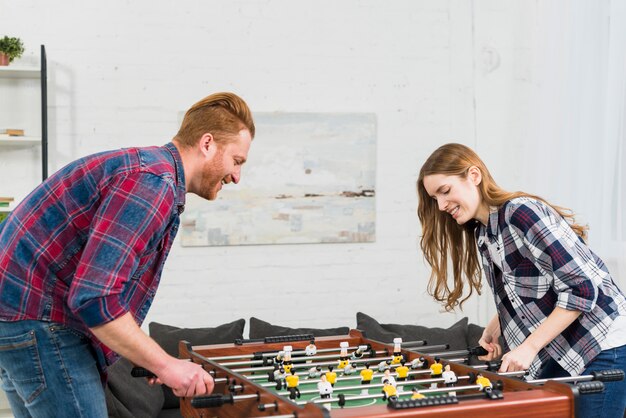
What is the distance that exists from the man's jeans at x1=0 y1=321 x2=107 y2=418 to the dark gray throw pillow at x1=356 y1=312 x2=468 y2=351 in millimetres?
2393

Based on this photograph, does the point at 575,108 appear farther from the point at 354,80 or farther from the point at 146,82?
the point at 146,82

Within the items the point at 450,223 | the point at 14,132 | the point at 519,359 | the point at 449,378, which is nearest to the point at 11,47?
the point at 14,132

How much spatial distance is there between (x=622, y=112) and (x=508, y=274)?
5.75 ft

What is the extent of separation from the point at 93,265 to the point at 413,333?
2776 millimetres

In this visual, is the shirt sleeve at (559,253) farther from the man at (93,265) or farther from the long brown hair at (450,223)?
the man at (93,265)

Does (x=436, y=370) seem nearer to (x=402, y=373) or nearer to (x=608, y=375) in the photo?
(x=402, y=373)

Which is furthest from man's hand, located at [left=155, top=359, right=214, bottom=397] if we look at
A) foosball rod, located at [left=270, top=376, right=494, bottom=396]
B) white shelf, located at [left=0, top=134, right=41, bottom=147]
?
white shelf, located at [left=0, top=134, right=41, bottom=147]

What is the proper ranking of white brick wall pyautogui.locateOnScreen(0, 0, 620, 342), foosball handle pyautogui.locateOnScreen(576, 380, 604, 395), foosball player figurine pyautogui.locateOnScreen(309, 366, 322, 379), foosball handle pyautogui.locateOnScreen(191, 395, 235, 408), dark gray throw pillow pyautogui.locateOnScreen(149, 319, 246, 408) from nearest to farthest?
1. foosball handle pyautogui.locateOnScreen(191, 395, 235, 408)
2. foosball handle pyautogui.locateOnScreen(576, 380, 604, 395)
3. foosball player figurine pyautogui.locateOnScreen(309, 366, 322, 379)
4. dark gray throw pillow pyautogui.locateOnScreen(149, 319, 246, 408)
5. white brick wall pyautogui.locateOnScreen(0, 0, 620, 342)

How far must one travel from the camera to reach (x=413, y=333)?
4332mm

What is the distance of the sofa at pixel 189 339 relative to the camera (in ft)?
12.0

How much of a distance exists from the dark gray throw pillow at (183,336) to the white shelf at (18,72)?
1543mm

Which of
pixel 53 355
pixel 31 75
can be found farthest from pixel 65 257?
pixel 31 75

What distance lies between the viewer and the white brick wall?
455 cm

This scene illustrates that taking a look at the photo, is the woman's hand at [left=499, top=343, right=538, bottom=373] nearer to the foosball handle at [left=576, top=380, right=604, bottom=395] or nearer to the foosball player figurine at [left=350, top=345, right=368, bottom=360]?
the foosball handle at [left=576, top=380, right=604, bottom=395]
